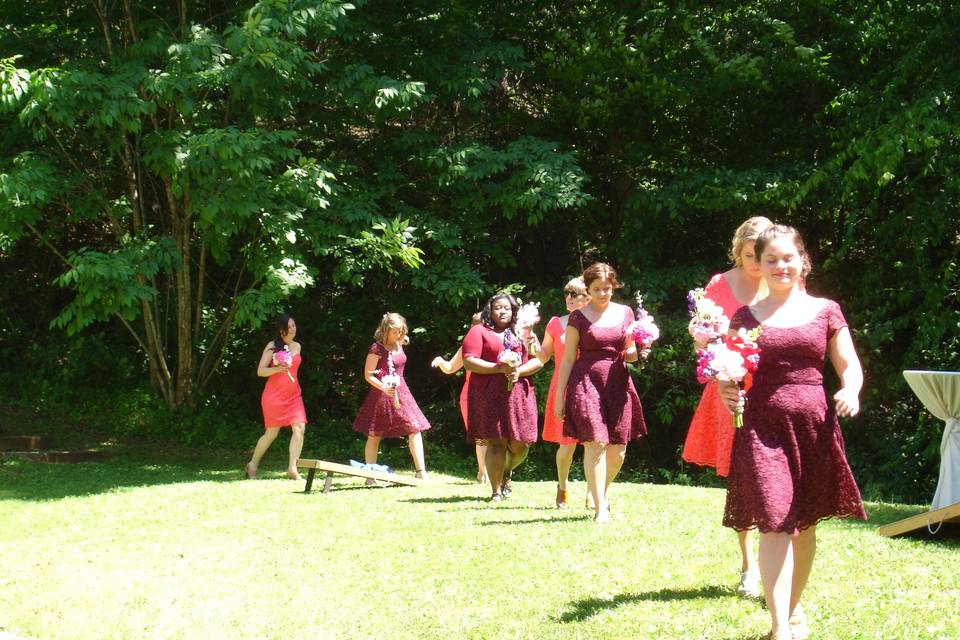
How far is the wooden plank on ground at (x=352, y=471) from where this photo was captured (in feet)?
35.7

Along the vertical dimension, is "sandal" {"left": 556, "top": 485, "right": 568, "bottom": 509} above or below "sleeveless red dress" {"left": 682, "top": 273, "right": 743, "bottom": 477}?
below

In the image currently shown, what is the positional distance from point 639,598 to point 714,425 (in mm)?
1144

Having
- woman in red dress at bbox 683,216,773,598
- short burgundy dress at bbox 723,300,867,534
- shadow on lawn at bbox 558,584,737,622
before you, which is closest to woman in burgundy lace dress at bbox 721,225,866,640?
short burgundy dress at bbox 723,300,867,534

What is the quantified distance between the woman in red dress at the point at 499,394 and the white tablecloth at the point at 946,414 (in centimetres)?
331

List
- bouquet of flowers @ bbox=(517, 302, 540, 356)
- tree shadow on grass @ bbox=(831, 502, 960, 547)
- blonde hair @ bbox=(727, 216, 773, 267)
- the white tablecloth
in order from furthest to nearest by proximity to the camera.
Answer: bouquet of flowers @ bbox=(517, 302, 540, 356) → the white tablecloth → tree shadow on grass @ bbox=(831, 502, 960, 547) → blonde hair @ bbox=(727, 216, 773, 267)

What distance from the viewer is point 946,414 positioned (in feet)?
30.5

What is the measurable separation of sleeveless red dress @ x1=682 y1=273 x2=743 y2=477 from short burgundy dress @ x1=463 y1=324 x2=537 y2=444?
11.0ft

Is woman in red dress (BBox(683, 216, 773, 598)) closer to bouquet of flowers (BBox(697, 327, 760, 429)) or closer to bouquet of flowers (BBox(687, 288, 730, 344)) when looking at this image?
bouquet of flowers (BBox(687, 288, 730, 344))

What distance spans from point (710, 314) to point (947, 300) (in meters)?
10.2

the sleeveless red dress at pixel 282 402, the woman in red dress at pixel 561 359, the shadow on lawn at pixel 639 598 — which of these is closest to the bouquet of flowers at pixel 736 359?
the shadow on lawn at pixel 639 598

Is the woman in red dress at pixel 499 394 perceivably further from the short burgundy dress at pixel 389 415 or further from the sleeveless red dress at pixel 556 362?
the short burgundy dress at pixel 389 415

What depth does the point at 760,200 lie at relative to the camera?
1480 centimetres

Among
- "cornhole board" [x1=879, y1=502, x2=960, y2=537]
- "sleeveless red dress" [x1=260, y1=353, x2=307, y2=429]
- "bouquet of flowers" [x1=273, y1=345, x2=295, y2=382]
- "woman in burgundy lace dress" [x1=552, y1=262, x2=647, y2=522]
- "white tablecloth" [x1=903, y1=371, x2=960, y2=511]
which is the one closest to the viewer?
"cornhole board" [x1=879, y1=502, x2=960, y2=537]

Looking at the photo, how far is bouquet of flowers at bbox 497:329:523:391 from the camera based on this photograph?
986 cm
